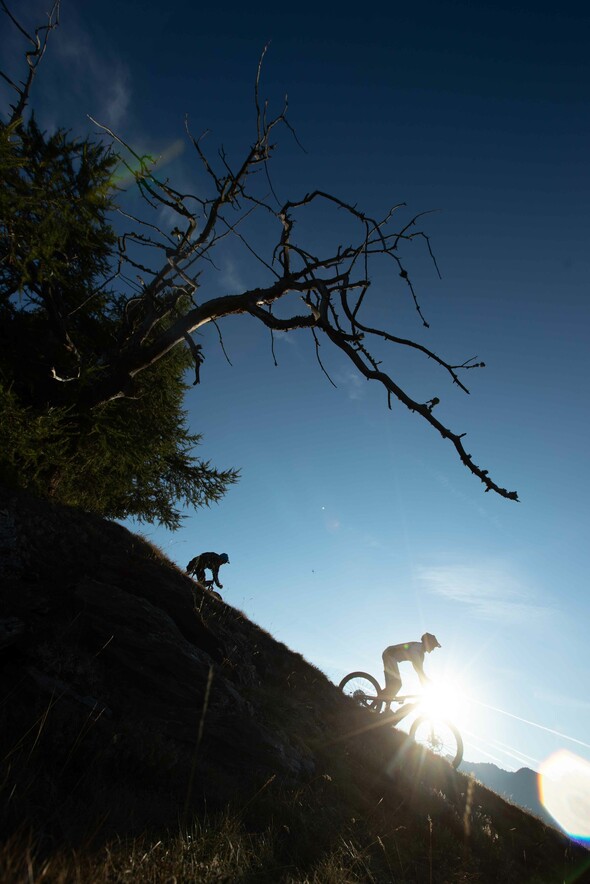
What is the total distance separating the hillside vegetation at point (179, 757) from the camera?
2553 mm

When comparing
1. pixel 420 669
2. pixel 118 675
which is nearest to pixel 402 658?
pixel 420 669

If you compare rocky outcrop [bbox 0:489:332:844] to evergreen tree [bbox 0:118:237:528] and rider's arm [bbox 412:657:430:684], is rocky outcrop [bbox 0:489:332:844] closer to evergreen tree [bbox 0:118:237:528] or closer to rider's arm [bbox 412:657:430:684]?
evergreen tree [bbox 0:118:237:528]

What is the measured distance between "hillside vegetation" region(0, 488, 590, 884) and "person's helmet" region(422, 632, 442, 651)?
2700 mm

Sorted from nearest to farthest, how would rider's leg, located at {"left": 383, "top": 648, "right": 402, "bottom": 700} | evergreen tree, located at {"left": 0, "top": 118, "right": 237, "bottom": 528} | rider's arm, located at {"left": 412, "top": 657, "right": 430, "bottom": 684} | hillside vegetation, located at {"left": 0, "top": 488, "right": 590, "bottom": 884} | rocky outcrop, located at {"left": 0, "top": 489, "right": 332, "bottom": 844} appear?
hillside vegetation, located at {"left": 0, "top": 488, "right": 590, "bottom": 884} → rocky outcrop, located at {"left": 0, "top": 489, "right": 332, "bottom": 844} → evergreen tree, located at {"left": 0, "top": 118, "right": 237, "bottom": 528} → rider's arm, located at {"left": 412, "top": 657, "right": 430, "bottom": 684} → rider's leg, located at {"left": 383, "top": 648, "right": 402, "bottom": 700}

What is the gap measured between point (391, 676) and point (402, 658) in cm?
61

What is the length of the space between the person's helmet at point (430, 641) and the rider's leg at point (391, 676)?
3.12 feet

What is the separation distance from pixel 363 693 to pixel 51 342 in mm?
10997

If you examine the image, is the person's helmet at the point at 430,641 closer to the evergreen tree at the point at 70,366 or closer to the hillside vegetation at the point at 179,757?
the hillside vegetation at the point at 179,757

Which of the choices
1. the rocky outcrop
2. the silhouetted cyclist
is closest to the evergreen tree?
the rocky outcrop

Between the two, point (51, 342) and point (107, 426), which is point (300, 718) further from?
point (51, 342)

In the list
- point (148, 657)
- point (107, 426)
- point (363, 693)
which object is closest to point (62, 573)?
point (148, 657)

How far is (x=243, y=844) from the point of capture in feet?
9.42

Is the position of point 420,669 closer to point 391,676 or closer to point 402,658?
point 402,658

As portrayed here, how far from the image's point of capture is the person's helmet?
11.0 metres
